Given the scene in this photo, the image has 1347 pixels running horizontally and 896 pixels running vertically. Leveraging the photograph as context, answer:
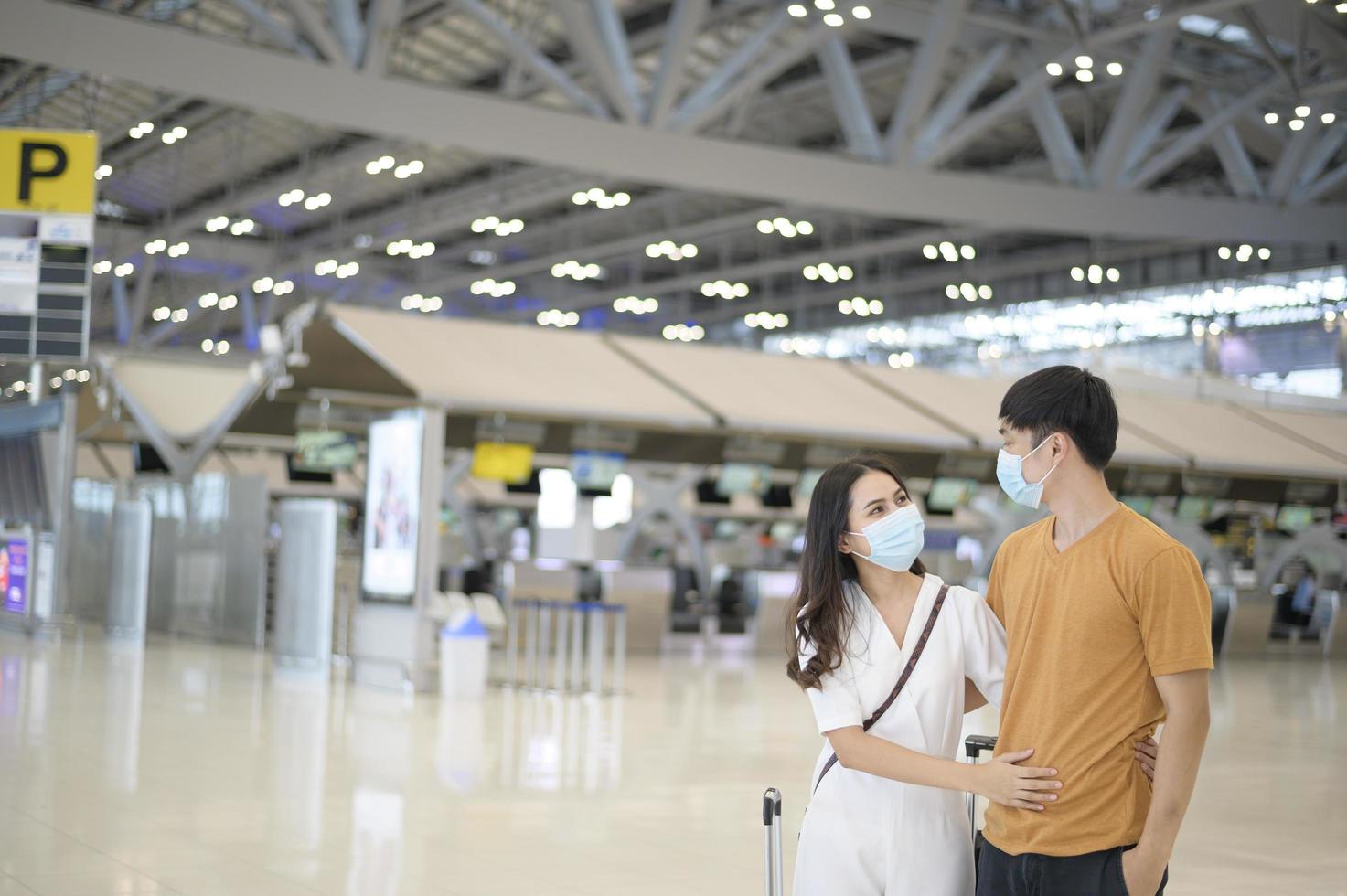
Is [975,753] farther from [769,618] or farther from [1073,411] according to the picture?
[769,618]

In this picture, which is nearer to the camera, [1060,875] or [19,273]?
[1060,875]

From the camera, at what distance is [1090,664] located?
219 centimetres

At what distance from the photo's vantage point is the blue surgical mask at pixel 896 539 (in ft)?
8.09

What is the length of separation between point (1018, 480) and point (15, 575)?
18.5 m

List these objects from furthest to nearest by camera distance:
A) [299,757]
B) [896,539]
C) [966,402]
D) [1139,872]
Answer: [966,402] < [299,757] < [896,539] < [1139,872]

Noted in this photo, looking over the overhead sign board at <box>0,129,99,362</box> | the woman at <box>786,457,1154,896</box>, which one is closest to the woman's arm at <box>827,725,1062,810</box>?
the woman at <box>786,457,1154,896</box>

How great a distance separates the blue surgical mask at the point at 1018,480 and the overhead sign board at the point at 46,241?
11.3m

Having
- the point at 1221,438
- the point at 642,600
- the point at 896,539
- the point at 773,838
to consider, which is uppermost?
the point at 1221,438

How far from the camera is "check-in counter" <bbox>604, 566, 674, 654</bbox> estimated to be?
61.3 feet

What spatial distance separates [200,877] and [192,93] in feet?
31.1

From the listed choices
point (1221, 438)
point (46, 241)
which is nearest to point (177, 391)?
point (46, 241)

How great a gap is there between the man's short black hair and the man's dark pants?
62cm

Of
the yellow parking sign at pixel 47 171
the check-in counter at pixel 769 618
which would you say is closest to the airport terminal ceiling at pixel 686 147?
the yellow parking sign at pixel 47 171

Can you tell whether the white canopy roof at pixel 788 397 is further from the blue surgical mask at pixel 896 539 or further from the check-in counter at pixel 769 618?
the blue surgical mask at pixel 896 539
